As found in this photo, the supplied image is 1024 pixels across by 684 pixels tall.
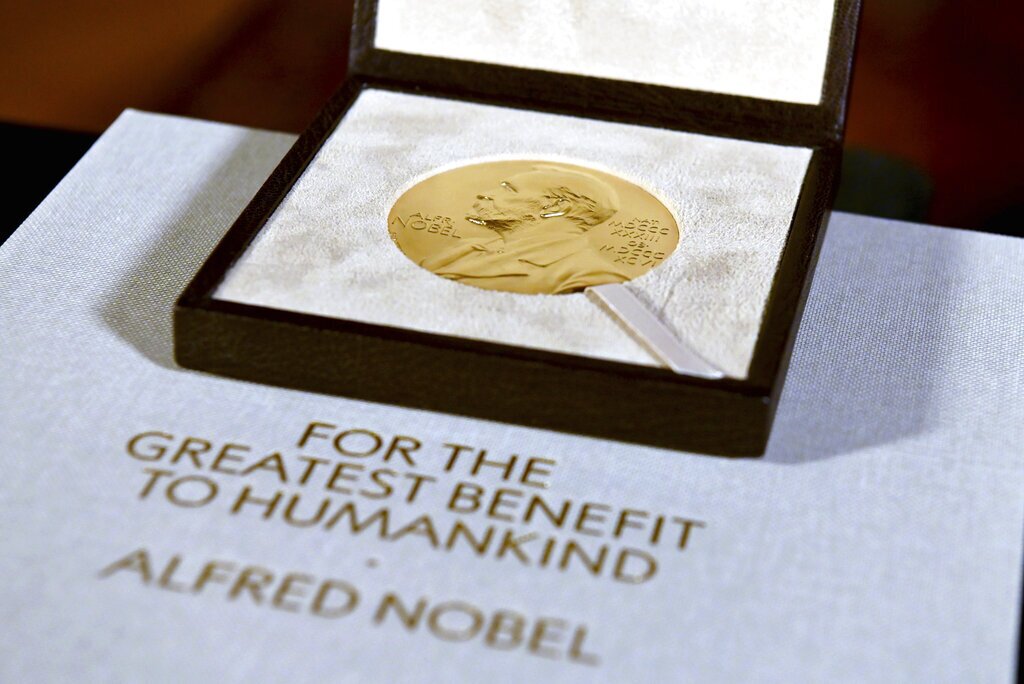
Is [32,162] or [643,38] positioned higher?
[643,38]

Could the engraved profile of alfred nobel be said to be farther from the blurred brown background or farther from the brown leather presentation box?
the blurred brown background

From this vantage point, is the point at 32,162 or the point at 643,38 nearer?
the point at 643,38

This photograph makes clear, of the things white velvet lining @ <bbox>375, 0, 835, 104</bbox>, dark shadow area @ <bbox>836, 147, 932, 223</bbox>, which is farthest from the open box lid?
dark shadow area @ <bbox>836, 147, 932, 223</bbox>

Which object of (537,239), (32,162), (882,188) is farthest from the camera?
(882,188)

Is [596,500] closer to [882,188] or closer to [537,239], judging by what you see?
[537,239]

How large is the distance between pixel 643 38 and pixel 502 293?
10.8 inches

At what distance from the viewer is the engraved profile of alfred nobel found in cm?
81

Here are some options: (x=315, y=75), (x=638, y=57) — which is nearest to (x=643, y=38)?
(x=638, y=57)

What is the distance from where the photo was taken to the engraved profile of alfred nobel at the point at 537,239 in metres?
0.81

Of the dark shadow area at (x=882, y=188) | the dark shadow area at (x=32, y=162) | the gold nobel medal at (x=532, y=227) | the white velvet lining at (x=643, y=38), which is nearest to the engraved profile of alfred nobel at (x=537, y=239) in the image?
the gold nobel medal at (x=532, y=227)

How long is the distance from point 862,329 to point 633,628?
1.00 feet

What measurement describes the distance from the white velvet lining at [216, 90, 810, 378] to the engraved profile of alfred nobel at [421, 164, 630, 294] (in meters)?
0.02

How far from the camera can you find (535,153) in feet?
A: 3.03

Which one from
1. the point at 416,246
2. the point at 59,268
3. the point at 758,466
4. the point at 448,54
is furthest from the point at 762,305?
the point at 59,268
